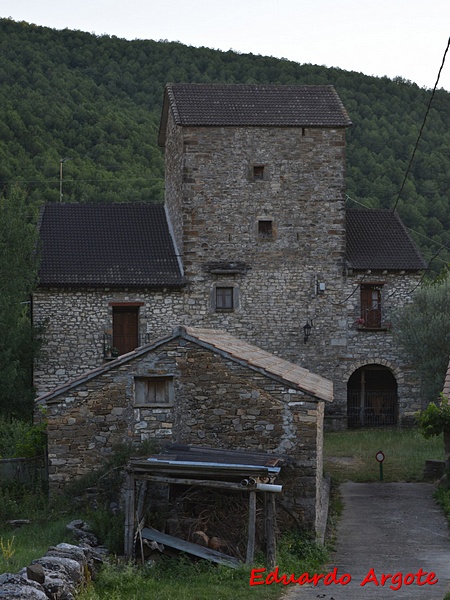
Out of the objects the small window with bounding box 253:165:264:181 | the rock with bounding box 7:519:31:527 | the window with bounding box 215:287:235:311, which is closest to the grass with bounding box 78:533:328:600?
the rock with bounding box 7:519:31:527

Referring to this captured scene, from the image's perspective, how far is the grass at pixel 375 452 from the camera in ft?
72.2

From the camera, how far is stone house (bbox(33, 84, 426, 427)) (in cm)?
2889

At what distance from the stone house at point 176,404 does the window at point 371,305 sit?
558 inches

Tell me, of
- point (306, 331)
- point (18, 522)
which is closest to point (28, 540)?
point (18, 522)

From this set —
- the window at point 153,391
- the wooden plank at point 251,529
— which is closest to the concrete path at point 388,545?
the wooden plank at point 251,529

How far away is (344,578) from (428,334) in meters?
15.6

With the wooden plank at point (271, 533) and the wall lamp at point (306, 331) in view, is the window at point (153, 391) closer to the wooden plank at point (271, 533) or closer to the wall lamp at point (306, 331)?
the wooden plank at point (271, 533)

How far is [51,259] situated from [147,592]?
18202mm

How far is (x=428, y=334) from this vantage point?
91.8ft

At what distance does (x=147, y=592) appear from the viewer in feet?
39.3

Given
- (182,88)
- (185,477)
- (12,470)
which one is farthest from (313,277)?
(185,477)

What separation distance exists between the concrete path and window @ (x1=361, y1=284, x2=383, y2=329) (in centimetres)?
915

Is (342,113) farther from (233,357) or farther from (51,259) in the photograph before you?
(233,357)

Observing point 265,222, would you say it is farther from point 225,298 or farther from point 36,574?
point 36,574
